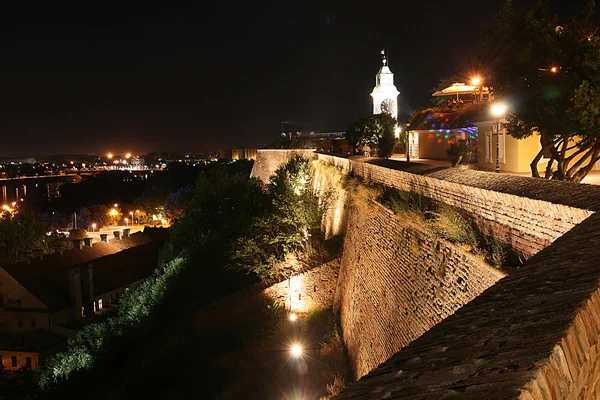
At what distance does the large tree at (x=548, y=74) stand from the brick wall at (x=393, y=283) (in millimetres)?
4865

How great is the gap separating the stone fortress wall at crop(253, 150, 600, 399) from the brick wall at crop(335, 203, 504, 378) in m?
0.03

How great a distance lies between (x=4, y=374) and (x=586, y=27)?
25.7 meters

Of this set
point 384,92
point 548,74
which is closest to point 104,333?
point 548,74

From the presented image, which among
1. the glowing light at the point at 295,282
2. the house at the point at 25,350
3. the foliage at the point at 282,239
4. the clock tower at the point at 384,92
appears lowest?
the house at the point at 25,350

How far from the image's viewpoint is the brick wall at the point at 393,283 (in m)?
7.87

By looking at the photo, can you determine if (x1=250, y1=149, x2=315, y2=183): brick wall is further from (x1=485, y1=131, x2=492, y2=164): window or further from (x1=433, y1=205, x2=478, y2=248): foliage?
(x1=433, y1=205, x2=478, y2=248): foliage

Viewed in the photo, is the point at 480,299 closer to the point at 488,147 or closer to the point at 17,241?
the point at 488,147

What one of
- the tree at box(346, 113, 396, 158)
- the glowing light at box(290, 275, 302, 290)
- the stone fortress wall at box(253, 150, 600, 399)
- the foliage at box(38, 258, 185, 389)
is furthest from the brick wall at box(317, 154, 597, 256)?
the tree at box(346, 113, 396, 158)

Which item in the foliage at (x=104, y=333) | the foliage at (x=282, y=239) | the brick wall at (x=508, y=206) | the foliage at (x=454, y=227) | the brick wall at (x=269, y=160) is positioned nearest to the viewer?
the brick wall at (x=508, y=206)

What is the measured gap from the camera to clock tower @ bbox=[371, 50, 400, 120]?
51.5 m

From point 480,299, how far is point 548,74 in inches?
485

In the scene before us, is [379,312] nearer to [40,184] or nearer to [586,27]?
[586,27]

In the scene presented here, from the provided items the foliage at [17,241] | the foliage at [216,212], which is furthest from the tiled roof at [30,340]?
the foliage at [17,241]

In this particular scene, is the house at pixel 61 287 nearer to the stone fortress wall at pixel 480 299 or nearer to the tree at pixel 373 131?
the tree at pixel 373 131
